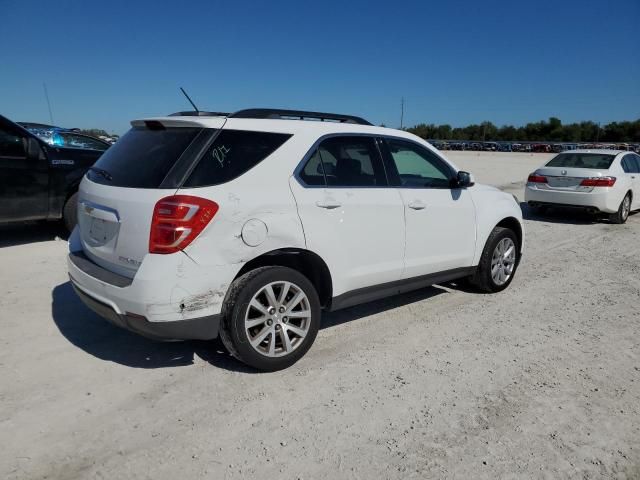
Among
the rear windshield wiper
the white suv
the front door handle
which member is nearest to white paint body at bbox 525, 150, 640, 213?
the white suv

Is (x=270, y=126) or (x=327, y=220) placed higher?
(x=270, y=126)

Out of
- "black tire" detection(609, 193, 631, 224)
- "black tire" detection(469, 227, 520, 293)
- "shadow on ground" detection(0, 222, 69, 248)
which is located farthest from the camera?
"black tire" detection(609, 193, 631, 224)

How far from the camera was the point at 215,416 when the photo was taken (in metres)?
2.84

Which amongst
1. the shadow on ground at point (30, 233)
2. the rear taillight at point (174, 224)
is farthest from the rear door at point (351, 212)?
the shadow on ground at point (30, 233)

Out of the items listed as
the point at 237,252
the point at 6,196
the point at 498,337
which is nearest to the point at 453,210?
the point at 498,337

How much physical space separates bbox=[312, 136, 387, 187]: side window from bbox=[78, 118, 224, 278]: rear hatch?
0.86 meters

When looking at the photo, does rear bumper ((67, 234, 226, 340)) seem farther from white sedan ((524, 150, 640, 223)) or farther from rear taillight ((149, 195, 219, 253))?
white sedan ((524, 150, 640, 223))

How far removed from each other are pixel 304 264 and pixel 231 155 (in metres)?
0.97

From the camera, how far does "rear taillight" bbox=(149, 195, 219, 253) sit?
2.80 meters

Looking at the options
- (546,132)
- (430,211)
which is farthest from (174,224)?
(546,132)

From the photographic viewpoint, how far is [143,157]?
10.5ft

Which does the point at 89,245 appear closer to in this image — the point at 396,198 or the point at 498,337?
the point at 396,198

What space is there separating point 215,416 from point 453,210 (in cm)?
278

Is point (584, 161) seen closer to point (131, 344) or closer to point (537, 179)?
point (537, 179)
